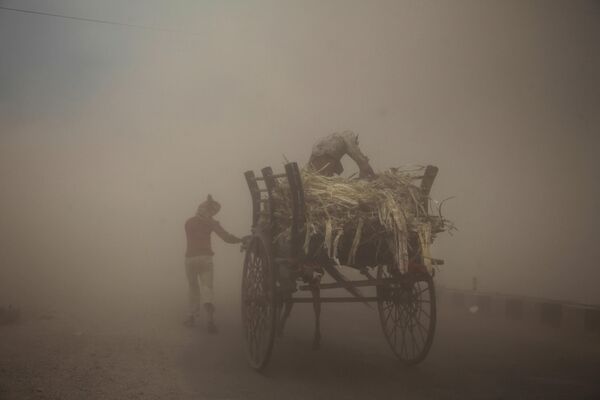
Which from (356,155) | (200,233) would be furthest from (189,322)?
(356,155)

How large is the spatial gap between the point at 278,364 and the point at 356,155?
2.40 metres

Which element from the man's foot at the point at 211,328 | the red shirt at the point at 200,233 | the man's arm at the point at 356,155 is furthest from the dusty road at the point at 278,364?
the man's arm at the point at 356,155

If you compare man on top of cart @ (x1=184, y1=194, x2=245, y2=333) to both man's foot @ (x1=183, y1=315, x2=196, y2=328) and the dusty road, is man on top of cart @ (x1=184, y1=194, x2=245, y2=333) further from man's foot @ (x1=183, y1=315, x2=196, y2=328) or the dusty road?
the dusty road

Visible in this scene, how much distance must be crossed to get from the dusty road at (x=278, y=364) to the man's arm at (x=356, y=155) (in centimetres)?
206

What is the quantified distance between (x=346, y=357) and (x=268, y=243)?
1.72 meters

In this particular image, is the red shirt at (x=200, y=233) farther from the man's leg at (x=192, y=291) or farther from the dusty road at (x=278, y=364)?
the dusty road at (x=278, y=364)

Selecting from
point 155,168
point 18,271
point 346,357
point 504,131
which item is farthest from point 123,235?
point 346,357

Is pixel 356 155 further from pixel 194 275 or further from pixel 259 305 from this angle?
pixel 194 275

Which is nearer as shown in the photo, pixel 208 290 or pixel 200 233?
pixel 208 290

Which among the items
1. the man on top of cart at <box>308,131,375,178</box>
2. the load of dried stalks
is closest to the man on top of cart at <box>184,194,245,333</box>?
the man on top of cart at <box>308,131,375,178</box>

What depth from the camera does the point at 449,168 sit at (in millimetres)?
19234

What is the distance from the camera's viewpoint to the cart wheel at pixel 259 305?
4.80m

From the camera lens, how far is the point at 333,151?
5.50m

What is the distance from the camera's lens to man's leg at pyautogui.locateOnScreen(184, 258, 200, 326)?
754 centimetres
